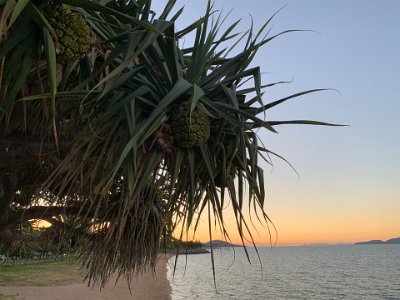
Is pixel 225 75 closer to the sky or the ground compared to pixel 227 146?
closer to the sky

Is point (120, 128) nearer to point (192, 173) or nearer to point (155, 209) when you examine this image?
point (192, 173)

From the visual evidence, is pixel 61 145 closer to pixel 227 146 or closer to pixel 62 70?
pixel 62 70

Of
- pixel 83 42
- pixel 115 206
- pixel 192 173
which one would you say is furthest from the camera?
pixel 115 206

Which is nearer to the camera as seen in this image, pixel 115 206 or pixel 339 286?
pixel 115 206

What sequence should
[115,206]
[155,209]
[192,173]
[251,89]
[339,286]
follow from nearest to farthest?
[192,173], [251,89], [115,206], [155,209], [339,286]

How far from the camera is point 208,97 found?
11.6 feet

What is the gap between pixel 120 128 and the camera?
10.6ft

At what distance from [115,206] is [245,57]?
2.65 meters

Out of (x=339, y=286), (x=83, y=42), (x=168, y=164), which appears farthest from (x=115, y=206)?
(x=339, y=286)

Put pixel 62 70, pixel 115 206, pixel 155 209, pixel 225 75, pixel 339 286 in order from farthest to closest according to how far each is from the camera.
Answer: pixel 339 286, pixel 155 209, pixel 115 206, pixel 225 75, pixel 62 70

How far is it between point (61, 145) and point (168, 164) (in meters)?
0.88

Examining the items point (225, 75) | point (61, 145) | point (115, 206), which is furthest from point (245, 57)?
point (115, 206)

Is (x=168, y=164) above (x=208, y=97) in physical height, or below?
below

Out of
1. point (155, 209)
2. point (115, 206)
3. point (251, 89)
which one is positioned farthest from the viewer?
point (155, 209)
